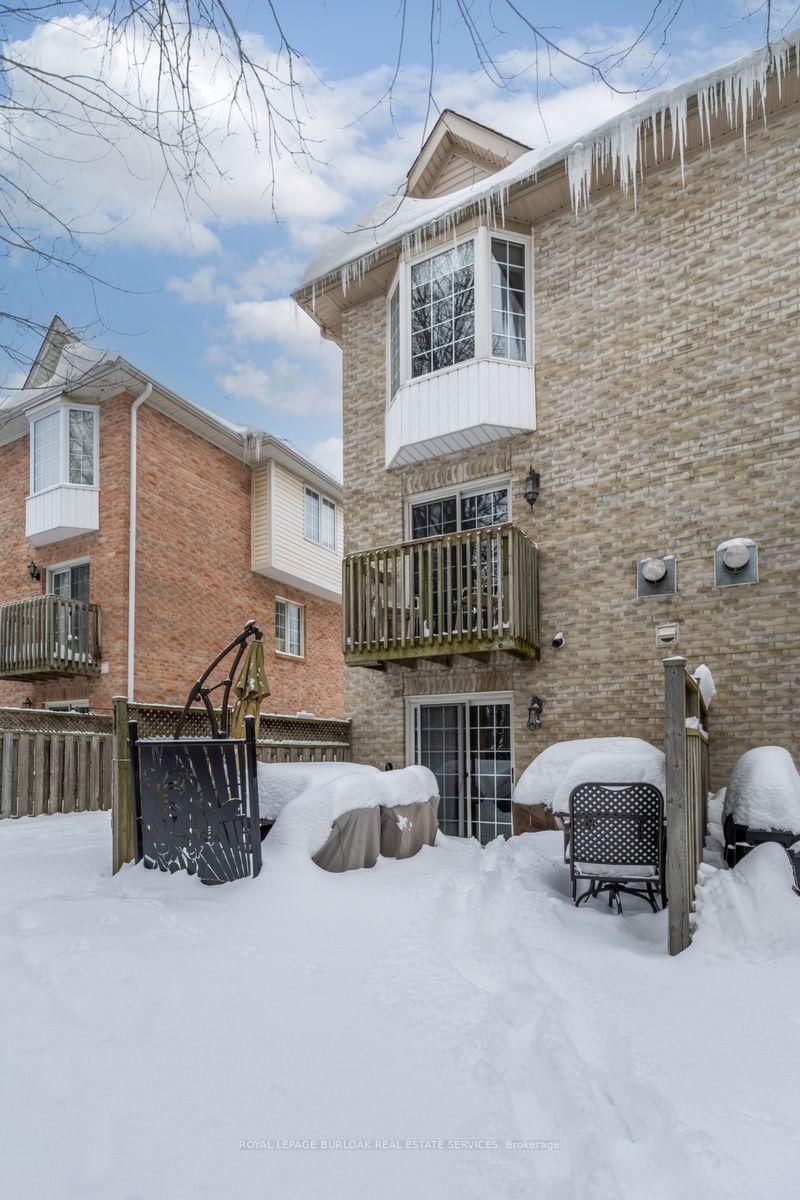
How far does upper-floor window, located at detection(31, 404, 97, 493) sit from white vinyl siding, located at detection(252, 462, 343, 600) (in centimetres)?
368

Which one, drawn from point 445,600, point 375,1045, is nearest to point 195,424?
point 445,600

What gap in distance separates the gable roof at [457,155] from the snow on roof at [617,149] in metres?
1.03

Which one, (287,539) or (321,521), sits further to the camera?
(321,521)

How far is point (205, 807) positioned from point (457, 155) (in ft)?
35.5

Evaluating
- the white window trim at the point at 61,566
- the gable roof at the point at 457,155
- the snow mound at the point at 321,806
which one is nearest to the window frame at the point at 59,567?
the white window trim at the point at 61,566

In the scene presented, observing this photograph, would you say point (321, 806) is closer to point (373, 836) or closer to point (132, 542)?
point (373, 836)

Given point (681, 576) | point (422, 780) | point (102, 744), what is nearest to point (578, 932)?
point (422, 780)

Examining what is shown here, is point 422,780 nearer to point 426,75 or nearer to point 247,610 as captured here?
point 426,75

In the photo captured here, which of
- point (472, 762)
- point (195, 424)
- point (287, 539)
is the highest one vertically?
point (195, 424)

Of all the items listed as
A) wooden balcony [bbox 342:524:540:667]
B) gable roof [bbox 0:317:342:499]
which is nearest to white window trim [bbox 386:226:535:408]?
wooden balcony [bbox 342:524:540:667]

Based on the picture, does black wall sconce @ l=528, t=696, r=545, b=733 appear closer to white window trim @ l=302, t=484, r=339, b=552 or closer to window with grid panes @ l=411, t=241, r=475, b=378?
window with grid panes @ l=411, t=241, r=475, b=378

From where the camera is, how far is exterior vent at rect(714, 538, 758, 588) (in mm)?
7895

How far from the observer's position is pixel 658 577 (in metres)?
8.41

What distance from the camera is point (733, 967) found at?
13.1 feet
